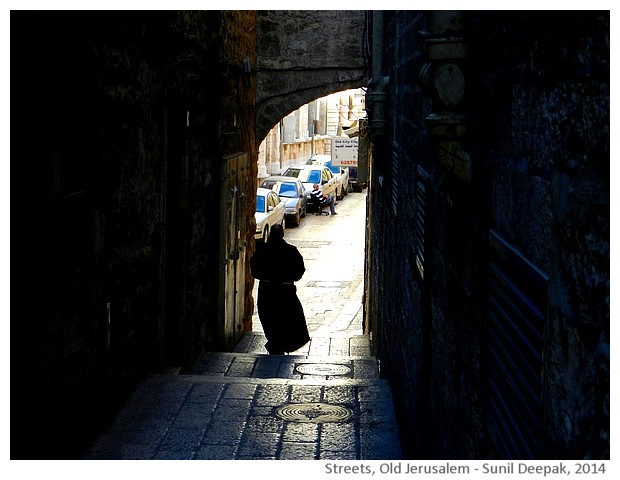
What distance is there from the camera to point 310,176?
32844 millimetres

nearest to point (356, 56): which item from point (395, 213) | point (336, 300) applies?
point (336, 300)

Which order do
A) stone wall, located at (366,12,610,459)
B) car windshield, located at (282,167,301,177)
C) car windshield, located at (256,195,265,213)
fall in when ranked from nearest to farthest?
stone wall, located at (366,12,610,459) < car windshield, located at (256,195,265,213) < car windshield, located at (282,167,301,177)

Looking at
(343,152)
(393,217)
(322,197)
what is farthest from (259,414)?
(322,197)

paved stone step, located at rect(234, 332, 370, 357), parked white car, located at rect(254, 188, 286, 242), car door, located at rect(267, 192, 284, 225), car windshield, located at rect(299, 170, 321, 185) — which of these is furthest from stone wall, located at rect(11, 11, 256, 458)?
car windshield, located at rect(299, 170, 321, 185)

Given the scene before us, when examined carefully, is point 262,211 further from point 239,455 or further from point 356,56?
point 239,455

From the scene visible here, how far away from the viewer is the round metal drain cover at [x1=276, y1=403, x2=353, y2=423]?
22.1ft

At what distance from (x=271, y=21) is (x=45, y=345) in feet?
32.0

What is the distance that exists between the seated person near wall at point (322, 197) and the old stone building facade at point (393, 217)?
18954mm

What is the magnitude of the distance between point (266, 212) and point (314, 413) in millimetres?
17741

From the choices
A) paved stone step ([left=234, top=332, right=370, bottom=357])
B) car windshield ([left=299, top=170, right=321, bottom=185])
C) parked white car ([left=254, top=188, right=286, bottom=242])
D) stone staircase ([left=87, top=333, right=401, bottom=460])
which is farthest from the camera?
car windshield ([left=299, top=170, right=321, bottom=185])

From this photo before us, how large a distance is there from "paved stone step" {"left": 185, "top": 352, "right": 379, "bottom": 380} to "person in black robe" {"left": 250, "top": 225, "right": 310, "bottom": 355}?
1.84ft

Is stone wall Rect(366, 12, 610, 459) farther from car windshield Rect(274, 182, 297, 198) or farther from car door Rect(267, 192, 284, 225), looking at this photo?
car windshield Rect(274, 182, 297, 198)

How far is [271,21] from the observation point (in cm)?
1427

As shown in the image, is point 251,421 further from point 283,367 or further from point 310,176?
point 310,176
